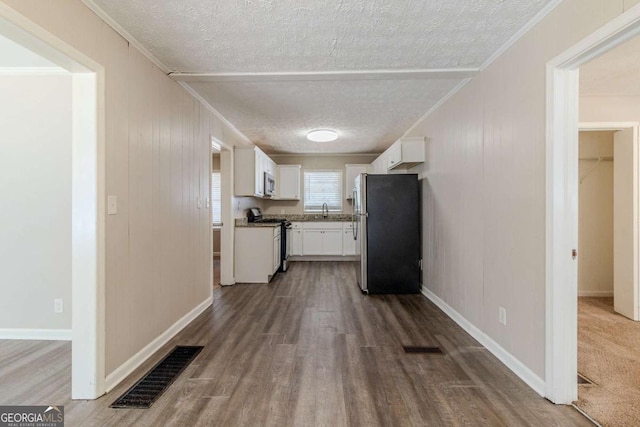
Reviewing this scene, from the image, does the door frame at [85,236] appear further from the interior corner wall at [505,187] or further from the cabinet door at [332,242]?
the cabinet door at [332,242]

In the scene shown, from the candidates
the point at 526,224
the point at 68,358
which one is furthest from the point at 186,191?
the point at 526,224

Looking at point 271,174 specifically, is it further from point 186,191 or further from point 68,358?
point 68,358

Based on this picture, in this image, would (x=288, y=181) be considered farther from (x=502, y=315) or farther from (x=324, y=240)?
(x=502, y=315)

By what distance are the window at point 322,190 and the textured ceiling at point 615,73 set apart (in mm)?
4528

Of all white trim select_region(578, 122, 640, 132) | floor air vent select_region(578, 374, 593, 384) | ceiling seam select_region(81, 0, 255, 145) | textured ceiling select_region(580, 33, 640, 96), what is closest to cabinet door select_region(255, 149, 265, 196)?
ceiling seam select_region(81, 0, 255, 145)

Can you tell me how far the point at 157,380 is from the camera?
1.96 m

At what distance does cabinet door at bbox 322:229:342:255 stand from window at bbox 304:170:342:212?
0.70 meters

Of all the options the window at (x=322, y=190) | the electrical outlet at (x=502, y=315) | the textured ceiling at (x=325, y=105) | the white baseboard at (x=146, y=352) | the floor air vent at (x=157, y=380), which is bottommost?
the floor air vent at (x=157, y=380)

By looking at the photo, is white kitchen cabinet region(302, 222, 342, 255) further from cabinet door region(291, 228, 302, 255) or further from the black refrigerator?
the black refrigerator

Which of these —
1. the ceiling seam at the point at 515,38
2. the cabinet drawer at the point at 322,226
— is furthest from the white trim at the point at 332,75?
the cabinet drawer at the point at 322,226

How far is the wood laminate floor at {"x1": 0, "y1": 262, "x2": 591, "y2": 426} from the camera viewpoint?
5.28 feet

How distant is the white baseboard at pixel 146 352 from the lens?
1.90 metres

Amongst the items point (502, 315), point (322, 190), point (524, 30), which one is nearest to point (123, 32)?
point (524, 30)

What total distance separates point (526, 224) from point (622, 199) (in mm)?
2267
